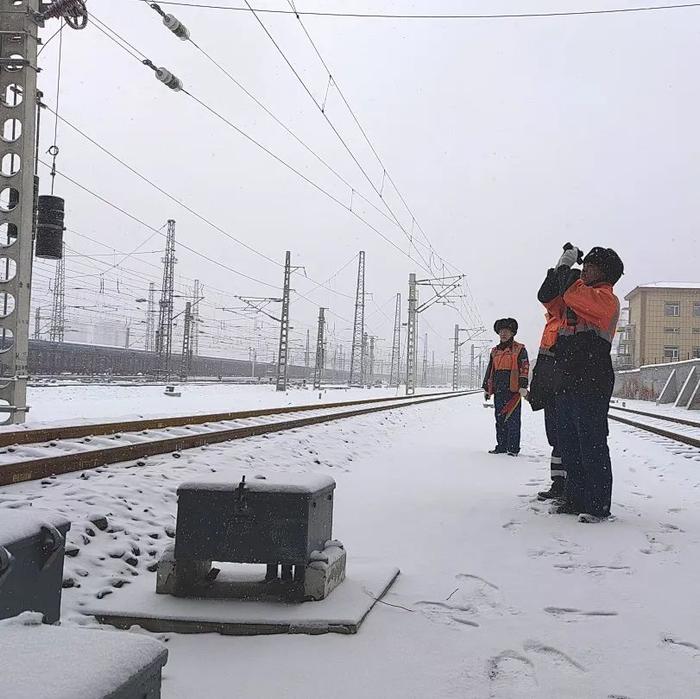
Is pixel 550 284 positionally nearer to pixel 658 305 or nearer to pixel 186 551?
pixel 186 551

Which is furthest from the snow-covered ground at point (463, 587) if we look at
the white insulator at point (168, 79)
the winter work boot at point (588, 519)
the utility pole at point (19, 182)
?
the white insulator at point (168, 79)

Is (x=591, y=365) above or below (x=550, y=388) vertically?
above

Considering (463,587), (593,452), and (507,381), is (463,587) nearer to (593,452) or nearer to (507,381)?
(593,452)

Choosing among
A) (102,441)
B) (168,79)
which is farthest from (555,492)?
(168,79)

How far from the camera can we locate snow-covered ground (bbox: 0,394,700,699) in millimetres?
2533

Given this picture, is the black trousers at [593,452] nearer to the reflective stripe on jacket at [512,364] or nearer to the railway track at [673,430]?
the reflective stripe on jacket at [512,364]

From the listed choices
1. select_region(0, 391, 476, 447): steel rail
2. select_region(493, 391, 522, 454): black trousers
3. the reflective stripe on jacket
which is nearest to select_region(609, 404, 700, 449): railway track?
select_region(493, 391, 522, 454): black trousers

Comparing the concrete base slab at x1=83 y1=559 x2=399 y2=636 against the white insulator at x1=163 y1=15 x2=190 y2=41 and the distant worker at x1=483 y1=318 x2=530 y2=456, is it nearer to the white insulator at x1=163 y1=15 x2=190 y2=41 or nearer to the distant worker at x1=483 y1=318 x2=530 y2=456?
the distant worker at x1=483 y1=318 x2=530 y2=456

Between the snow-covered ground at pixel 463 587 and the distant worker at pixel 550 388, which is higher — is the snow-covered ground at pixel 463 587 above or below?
below

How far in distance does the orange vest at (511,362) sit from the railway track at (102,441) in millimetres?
3676

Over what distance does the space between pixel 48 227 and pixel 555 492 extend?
27.4ft

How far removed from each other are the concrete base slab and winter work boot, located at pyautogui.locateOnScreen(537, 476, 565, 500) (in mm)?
3043

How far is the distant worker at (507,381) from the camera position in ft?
32.2

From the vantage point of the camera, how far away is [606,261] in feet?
17.3
